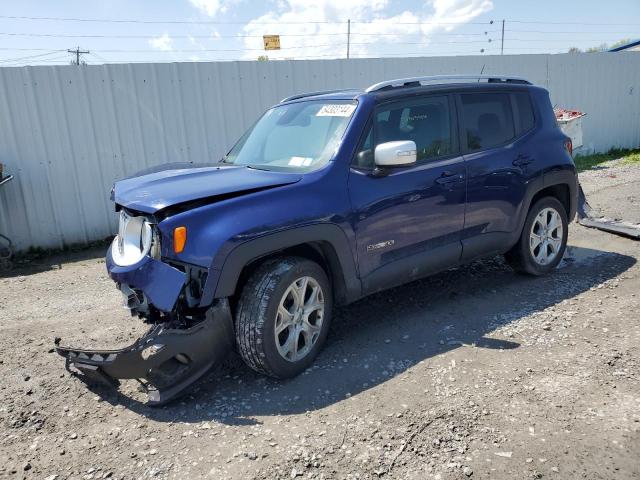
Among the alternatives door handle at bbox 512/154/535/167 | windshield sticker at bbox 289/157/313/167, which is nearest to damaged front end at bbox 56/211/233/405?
windshield sticker at bbox 289/157/313/167

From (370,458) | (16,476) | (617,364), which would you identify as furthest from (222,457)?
(617,364)

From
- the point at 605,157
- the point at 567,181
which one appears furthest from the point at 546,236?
the point at 605,157

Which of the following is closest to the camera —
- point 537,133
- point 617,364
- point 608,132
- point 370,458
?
point 370,458

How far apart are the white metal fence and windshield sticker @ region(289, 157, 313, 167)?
15.7ft

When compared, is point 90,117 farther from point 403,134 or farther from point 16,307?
point 403,134

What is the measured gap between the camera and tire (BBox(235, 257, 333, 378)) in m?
3.33

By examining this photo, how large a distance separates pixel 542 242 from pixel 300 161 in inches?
111

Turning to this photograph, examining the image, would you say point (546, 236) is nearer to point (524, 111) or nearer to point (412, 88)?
point (524, 111)

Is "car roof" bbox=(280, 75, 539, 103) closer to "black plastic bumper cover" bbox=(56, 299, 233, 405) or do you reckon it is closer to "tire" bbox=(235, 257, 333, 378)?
"tire" bbox=(235, 257, 333, 378)

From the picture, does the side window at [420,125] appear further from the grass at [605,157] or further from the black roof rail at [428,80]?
the grass at [605,157]

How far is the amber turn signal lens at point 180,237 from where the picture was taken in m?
3.12

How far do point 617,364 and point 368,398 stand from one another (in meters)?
1.73

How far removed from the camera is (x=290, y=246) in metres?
3.47

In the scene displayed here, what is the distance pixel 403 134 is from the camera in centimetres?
418
